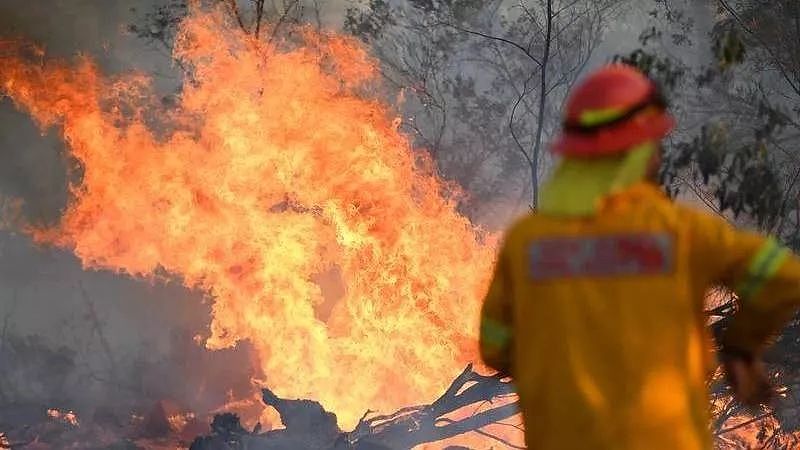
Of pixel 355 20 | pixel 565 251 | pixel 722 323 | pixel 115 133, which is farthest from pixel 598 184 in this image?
pixel 355 20

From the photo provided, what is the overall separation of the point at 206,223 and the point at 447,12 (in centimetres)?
704

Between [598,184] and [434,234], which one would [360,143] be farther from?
[598,184]

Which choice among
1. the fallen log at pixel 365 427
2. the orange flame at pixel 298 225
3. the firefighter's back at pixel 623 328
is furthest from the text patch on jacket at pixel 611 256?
the orange flame at pixel 298 225

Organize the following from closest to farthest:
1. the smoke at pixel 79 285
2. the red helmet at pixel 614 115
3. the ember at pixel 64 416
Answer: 1. the red helmet at pixel 614 115
2. the ember at pixel 64 416
3. the smoke at pixel 79 285

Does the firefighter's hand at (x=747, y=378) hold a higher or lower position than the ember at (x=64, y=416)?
lower

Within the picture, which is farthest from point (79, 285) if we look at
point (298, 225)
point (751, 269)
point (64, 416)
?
point (751, 269)

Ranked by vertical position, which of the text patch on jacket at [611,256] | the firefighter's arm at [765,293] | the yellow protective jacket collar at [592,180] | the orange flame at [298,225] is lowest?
the firefighter's arm at [765,293]

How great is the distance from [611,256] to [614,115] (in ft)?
1.15

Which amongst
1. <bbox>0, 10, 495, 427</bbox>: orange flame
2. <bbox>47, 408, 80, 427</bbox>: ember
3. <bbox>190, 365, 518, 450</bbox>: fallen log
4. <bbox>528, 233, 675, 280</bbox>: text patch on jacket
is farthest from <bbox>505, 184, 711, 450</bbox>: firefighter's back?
<bbox>47, 408, 80, 427</bbox>: ember

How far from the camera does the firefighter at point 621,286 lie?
6.59ft

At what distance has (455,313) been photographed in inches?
344

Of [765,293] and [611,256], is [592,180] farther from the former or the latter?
[765,293]

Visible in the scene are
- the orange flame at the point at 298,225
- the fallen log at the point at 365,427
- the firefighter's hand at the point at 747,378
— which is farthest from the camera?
the orange flame at the point at 298,225

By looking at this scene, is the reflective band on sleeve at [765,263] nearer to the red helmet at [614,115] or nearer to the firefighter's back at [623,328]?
the firefighter's back at [623,328]
